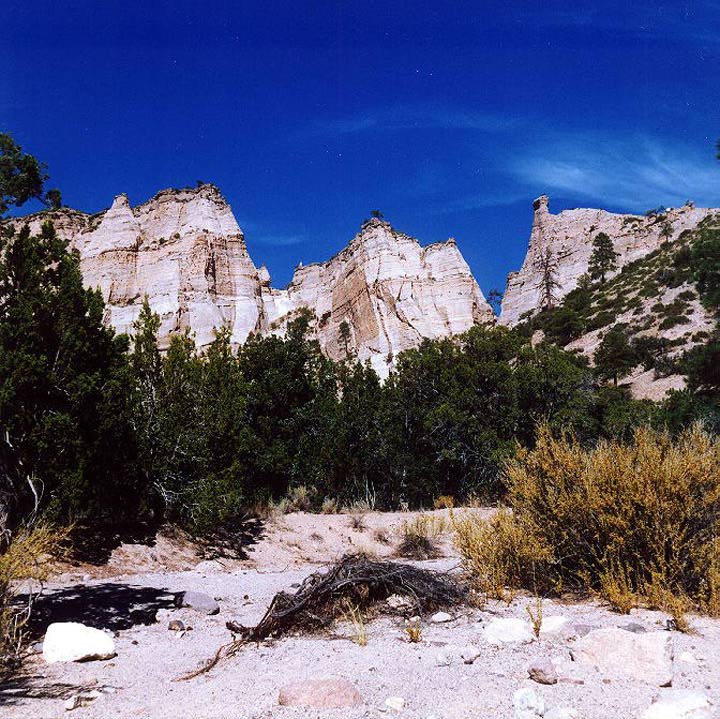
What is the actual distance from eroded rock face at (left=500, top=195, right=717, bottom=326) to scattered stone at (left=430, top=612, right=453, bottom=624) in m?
65.9

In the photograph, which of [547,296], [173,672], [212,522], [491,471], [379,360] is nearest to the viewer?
[173,672]

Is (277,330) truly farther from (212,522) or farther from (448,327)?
(212,522)

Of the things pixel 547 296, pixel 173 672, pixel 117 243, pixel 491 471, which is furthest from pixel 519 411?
pixel 547 296

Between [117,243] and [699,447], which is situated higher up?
[117,243]

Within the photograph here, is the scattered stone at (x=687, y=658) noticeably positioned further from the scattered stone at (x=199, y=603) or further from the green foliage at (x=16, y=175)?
the green foliage at (x=16, y=175)

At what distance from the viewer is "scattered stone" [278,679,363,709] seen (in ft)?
10.9

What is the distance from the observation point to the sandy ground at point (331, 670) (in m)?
3.30

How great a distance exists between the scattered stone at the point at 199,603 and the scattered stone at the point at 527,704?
4.28 meters

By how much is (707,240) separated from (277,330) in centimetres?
3993

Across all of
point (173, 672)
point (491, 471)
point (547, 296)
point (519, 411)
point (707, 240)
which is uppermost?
point (547, 296)

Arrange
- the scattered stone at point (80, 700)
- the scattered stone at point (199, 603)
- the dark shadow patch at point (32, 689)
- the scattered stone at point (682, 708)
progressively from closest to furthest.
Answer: the scattered stone at point (682, 708)
the scattered stone at point (80, 700)
the dark shadow patch at point (32, 689)
the scattered stone at point (199, 603)

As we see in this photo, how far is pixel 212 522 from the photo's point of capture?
10945mm

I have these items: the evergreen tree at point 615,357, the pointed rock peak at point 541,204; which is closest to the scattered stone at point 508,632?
the evergreen tree at point 615,357

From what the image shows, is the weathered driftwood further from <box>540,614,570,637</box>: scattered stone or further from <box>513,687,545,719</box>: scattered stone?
<box>513,687,545,719</box>: scattered stone
